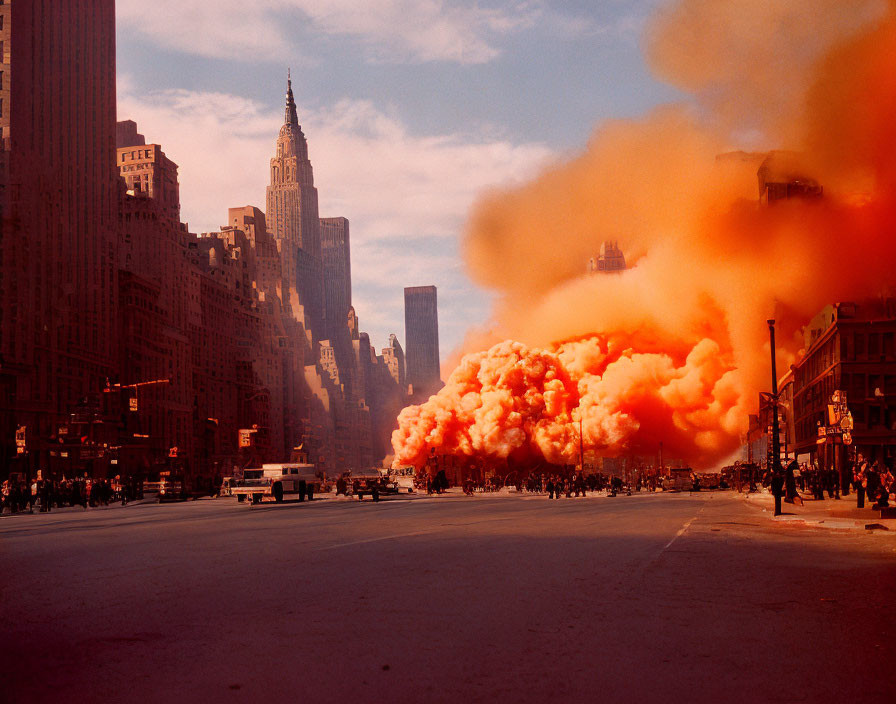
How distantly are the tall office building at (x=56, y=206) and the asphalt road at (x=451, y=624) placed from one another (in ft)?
280

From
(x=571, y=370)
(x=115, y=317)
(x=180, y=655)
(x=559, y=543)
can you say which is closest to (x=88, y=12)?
(x=115, y=317)

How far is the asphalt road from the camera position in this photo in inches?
283

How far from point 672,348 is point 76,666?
87.9 m

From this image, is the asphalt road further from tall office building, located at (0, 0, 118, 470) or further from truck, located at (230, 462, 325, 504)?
tall office building, located at (0, 0, 118, 470)

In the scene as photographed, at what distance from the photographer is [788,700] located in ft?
22.1

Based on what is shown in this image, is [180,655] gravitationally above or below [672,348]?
below

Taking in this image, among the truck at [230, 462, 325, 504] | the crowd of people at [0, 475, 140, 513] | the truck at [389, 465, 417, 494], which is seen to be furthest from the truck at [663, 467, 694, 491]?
the crowd of people at [0, 475, 140, 513]

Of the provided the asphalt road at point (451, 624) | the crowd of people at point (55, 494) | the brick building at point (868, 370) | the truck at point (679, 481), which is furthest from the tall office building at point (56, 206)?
the asphalt road at point (451, 624)

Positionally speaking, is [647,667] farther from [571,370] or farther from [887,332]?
[571,370]

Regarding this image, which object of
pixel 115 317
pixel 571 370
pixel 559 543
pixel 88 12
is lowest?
pixel 559 543

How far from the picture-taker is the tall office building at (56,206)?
109688 mm

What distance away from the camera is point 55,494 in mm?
59625

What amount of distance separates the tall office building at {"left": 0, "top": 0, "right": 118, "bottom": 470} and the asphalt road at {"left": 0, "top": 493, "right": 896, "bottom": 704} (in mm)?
85397

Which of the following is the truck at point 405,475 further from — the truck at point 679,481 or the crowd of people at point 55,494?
the crowd of people at point 55,494
